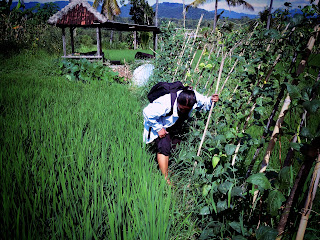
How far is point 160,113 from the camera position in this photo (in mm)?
2135

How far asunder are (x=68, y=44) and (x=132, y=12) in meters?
25.6

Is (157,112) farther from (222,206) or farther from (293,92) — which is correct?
(293,92)

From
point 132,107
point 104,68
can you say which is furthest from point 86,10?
point 132,107

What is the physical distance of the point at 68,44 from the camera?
1306 centimetres

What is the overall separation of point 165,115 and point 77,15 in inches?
335

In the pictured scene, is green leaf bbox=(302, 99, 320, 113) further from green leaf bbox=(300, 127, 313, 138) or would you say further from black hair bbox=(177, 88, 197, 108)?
black hair bbox=(177, 88, 197, 108)

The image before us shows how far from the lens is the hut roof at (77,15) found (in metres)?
8.41

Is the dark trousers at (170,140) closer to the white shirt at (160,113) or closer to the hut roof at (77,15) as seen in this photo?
the white shirt at (160,113)

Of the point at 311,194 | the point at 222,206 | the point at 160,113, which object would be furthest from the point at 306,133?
the point at 160,113

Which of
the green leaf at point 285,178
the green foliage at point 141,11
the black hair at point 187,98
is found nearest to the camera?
the green leaf at point 285,178

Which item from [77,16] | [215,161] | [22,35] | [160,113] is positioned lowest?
[215,161]

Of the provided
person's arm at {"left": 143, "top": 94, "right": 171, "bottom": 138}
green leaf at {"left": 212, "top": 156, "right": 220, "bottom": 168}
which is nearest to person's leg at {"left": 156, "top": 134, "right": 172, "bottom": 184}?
person's arm at {"left": 143, "top": 94, "right": 171, "bottom": 138}

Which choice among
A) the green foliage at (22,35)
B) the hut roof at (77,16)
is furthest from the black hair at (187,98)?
the green foliage at (22,35)

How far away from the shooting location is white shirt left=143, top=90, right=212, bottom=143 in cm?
213
